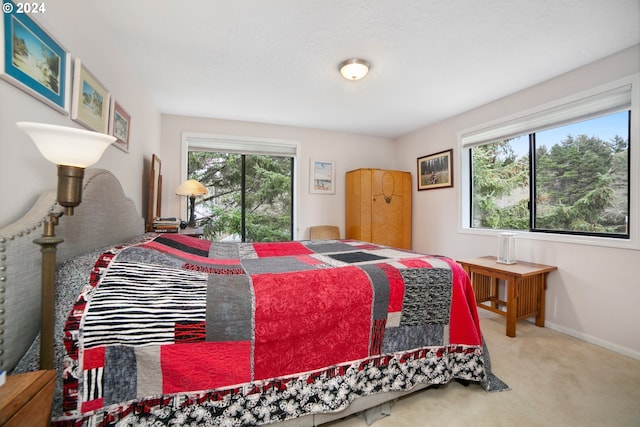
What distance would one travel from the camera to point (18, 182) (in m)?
1.07

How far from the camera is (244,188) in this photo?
13.6 ft

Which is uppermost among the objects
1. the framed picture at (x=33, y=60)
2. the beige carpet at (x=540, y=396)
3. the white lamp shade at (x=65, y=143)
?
the framed picture at (x=33, y=60)

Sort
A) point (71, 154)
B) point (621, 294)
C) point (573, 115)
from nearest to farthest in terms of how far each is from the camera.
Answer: point (71, 154) < point (621, 294) < point (573, 115)

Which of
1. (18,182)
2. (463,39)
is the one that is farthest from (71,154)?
(463,39)

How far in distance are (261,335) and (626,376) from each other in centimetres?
252

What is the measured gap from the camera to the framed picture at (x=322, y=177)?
4.27 metres

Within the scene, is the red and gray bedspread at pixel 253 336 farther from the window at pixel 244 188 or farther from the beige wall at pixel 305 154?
the window at pixel 244 188

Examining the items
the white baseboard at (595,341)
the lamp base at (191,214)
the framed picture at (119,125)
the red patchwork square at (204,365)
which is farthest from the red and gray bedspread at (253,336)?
the lamp base at (191,214)

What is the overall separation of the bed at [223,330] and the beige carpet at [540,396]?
12 centimetres

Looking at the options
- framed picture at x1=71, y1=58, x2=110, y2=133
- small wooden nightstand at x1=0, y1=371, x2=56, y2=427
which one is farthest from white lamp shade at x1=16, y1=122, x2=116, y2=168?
framed picture at x1=71, y1=58, x2=110, y2=133

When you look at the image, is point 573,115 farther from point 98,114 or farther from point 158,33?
point 98,114

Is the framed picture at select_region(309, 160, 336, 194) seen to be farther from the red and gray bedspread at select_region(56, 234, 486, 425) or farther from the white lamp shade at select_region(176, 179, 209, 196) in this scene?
the red and gray bedspread at select_region(56, 234, 486, 425)

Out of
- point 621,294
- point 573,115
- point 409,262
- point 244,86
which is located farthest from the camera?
point 244,86

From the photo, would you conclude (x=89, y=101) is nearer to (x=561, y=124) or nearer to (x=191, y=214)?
(x=191, y=214)
